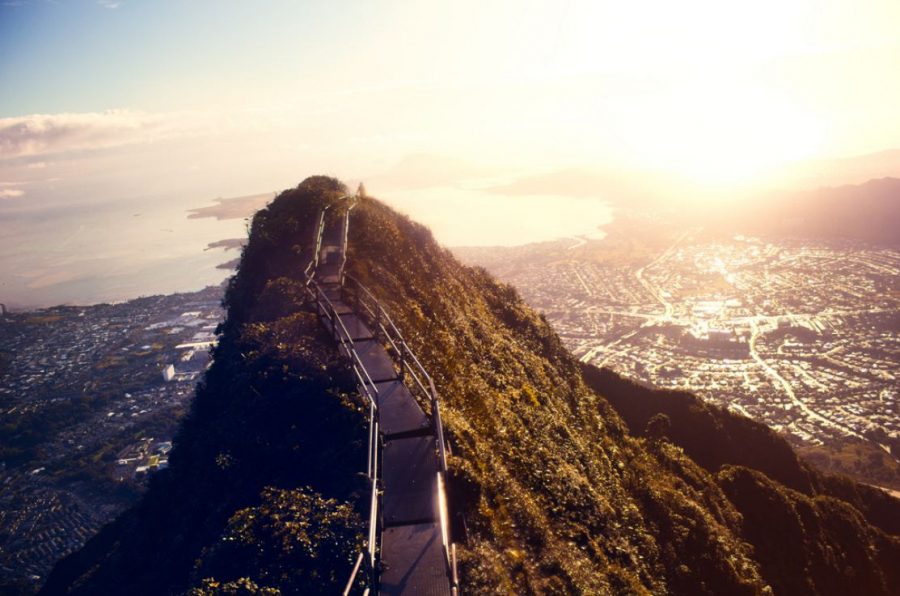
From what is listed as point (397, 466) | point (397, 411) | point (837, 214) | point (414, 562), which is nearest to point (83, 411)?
point (397, 411)

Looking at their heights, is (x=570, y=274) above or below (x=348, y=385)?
below

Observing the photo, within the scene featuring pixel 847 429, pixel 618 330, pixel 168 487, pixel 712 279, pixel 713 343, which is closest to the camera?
pixel 168 487

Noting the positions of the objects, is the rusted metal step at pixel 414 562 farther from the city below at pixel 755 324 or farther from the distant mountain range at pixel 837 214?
the distant mountain range at pixel 837 214

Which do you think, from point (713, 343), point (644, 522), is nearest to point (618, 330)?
point (713, 343)

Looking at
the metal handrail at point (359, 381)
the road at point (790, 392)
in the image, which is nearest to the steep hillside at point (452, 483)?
the metal handrail at point (359, 381)

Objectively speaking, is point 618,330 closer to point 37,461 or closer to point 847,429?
point 847,429

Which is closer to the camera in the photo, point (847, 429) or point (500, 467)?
point (500, 467)

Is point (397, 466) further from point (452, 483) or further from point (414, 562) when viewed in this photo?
point (414, 562)

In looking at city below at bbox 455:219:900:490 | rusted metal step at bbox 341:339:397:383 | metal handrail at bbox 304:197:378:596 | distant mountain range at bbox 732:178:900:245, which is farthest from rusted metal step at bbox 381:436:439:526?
distant mountain range at bbox 732:178:900:245

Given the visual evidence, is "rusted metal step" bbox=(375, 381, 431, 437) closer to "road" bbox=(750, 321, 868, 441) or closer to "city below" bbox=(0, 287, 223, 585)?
"city below" bbox=(0, 287, 223, 585)
